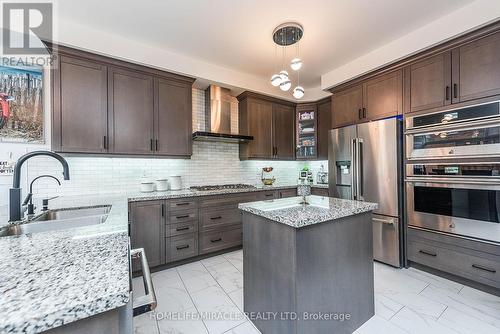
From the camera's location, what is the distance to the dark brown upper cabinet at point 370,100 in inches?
107

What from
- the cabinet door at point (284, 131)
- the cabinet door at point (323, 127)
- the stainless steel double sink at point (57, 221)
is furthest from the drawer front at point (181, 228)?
the cabinet door at point (323, 127)

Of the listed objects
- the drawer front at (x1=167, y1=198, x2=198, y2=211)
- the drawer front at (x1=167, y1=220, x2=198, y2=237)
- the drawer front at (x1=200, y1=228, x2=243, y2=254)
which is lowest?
the drawer front at (x1=200, y1=228, x2=243, y2=254)

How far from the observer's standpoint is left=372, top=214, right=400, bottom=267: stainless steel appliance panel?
8.54ft

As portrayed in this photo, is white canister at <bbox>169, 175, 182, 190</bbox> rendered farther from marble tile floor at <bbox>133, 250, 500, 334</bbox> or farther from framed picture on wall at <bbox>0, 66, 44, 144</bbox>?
framed picture on wall at <bbox>0, 66, 44, 144</bbox>

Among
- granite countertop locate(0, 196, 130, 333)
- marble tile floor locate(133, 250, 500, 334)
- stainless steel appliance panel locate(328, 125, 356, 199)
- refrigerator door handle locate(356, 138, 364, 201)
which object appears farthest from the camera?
stainless steel appliance panel locate(328, 125, 356, 199)

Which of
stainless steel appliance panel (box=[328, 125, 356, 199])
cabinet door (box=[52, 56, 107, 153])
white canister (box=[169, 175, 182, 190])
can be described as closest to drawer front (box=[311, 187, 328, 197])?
stainless steel appliance panel (box=[328, 125, 356, 199])

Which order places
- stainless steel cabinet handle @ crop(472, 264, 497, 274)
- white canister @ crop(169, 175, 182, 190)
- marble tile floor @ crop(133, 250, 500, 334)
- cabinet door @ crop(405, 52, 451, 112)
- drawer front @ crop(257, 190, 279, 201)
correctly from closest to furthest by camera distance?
marble tile floor @ crop(133, 250, 500, 334) → stainless steel cabinet handle @ crop(472, 264, 497, 274) → cabinet door @ crop(405, 52, 451, 112) → white canister @ crop(169, 175, 182, 190) → drawer front @ crop(257, 190, 279, 201)

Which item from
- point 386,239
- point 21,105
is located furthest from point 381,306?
point 21,105

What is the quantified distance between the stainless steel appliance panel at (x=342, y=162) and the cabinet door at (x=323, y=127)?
2.34 feet

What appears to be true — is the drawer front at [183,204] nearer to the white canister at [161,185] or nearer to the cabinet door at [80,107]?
the white canister at [161,185]

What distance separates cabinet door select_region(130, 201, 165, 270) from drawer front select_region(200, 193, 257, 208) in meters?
0.55

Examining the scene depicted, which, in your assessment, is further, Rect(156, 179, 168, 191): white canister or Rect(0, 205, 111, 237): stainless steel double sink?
Rect(156, 179, 168, 191): white canister

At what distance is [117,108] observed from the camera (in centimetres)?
264

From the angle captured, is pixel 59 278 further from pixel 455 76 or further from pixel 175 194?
pixel 455 76
